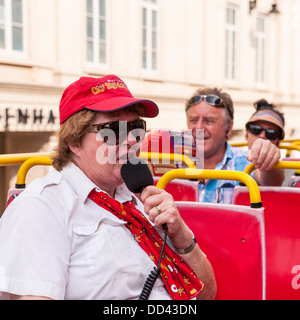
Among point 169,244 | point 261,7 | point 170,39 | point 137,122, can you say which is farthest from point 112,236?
point 261,7

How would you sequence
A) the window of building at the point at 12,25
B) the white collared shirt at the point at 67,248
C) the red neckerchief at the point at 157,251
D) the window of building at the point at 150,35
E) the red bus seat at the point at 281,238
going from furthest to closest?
the window of building at the point at 150,35 → the window of building at the point at 12,25 → the red bus seat at the point at 281,238 → the red neckerchief at the point at 157,251 → the white collared shirt at the point at 67,248

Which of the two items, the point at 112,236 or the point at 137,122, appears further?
the point at 137,122

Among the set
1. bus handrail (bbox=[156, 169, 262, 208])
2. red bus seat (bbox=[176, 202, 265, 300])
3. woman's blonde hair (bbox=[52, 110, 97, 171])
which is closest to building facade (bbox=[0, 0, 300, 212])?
bus handrail (bbox=[156, 169, 262, 208])

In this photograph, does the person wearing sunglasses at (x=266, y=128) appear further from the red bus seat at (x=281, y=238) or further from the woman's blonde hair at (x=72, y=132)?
the woman's blonde hair at (x=72, y=132)

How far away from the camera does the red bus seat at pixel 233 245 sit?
2.06 meters

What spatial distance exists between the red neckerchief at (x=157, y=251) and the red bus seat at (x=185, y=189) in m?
0.92

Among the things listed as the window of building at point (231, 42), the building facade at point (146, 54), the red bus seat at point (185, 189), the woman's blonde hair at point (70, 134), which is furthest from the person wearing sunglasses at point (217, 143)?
the window of building at point (231, 42)

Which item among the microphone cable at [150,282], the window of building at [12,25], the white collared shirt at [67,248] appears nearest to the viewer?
the white collared shirt at [67,248]

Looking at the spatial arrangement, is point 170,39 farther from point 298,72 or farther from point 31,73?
point 298,72

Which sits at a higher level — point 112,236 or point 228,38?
point 228,38

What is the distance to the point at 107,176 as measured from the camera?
69.5 inches

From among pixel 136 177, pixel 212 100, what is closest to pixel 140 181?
pixel 136 177

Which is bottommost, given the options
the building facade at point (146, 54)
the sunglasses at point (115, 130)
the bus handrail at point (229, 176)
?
the bus handrail at point (229, 176)
